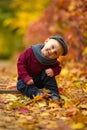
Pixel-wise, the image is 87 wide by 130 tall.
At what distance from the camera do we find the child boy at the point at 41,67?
5297 millimetres

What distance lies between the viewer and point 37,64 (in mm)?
5449

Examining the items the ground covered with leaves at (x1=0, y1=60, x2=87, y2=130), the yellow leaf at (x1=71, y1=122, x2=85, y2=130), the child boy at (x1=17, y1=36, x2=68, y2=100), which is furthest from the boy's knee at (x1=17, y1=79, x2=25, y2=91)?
the yellow leaf at (x1=71, y1=122, x2=85, y2=130)

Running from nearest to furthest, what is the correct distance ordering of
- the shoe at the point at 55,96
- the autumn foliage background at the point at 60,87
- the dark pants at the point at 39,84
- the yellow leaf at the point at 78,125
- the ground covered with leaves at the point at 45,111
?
the yellow leaf at the point at 78,125, the ground covered with leaves at the point at 45,111, the autumn foliage background at the point at 60,87, the shoe at the point at 55,96, the dark pants at the point at 39,84

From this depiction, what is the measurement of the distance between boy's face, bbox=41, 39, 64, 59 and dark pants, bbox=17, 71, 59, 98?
282 millimetres

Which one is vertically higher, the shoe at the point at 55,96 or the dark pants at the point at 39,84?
the dark pants at the point at 39,84

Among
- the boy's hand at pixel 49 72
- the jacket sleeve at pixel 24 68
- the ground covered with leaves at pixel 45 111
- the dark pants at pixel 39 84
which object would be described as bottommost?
the ground covered with leaves at pixel 45 111

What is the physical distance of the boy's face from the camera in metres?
5.28

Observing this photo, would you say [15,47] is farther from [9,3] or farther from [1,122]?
[1,122]

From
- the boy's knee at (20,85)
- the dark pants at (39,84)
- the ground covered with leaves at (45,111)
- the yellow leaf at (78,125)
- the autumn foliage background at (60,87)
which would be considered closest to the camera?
the yellow leaf at (78,125)

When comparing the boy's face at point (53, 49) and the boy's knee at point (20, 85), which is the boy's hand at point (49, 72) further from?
the boy's knee at point (20, 85)

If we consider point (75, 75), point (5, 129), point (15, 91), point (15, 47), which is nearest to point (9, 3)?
point (15, 47)

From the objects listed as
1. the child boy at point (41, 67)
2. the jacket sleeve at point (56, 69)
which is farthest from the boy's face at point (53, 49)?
the jacket sleeve at point (56, 69)

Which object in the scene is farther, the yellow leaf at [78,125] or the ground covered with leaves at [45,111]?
the ground covered with leaves at [45,111]

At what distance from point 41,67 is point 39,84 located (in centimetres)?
28
